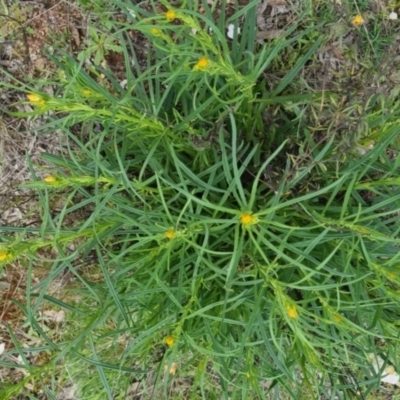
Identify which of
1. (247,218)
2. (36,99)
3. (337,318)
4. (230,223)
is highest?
(36,99)

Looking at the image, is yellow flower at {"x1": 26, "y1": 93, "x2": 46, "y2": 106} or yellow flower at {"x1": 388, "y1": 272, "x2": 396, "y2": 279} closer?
yellow flower at {"x1": 26, "y1": 93, "x2": 46, "y2": 106}

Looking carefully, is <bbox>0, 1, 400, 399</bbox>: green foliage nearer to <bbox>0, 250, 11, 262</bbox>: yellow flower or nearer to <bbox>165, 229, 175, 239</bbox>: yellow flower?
<bbox>165, 229, 175, 239</bbox>: yellow flower

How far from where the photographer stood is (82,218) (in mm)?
1642

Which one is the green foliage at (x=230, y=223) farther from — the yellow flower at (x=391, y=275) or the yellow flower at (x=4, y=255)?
the yellow flower at (x=4, y=255)

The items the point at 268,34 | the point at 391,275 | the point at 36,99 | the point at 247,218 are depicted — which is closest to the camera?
the point at 36,99

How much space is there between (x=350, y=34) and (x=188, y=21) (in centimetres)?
89

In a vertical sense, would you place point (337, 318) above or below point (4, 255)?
below

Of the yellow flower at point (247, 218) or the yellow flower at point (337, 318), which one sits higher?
the yellow flower at point (247, 218)

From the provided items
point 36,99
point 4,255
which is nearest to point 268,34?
point 36,99

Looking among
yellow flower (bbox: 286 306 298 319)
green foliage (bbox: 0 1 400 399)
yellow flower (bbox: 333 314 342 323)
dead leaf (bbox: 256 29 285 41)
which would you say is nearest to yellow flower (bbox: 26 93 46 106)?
green foliage (bbox: 0 1 400 399)

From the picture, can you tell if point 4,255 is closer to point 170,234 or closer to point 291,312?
point 170,234

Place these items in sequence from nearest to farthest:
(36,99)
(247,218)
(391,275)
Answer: (36,99) < (247,218) < (391,275)

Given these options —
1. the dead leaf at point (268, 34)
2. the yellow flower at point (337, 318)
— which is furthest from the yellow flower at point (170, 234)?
the dead leaf at point (268, 34)

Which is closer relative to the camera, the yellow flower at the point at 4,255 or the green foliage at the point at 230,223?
the yellow flower at the point at 4,255
